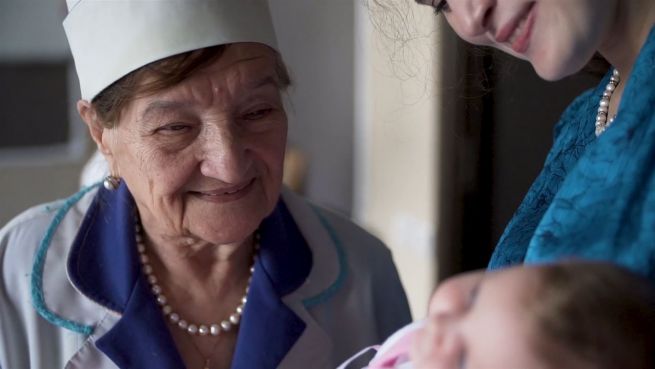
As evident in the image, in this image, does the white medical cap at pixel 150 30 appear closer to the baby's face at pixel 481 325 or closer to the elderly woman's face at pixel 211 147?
the elderly woman's face at pixel 211 147

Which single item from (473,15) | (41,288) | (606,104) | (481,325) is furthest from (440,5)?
(41,288)

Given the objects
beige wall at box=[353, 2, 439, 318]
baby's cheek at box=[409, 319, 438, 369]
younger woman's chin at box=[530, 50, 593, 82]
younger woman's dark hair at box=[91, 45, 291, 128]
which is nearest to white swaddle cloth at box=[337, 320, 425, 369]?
baby's cheek at box=[409, 319, 438, 369]

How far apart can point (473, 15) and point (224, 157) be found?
0.55 metres

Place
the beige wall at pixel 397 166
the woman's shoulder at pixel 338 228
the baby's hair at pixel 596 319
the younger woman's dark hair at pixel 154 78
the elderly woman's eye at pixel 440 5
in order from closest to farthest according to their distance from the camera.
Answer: the baby's hair at pixel 596 319
the elderly woman's eye at pixel 440 5
the younger woman's dark hair at pixel 154 78
the woman's shoulder at pixel 338 228
the beige wall at pixel 397 166

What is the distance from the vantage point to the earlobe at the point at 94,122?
1.46 metres

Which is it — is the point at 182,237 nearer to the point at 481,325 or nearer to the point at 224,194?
the point at 224,194

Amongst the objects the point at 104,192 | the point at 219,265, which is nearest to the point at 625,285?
the point at 219,265

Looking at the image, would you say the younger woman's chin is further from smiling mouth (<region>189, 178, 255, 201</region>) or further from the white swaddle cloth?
smiling mouth (<region>189, 178, 255, 201</region>)

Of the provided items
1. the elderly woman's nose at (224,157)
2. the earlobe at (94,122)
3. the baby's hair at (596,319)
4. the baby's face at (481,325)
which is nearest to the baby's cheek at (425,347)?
the baby's face at (481,325)

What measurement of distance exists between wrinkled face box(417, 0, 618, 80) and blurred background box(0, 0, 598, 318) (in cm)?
34

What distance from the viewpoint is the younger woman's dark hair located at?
133 cm

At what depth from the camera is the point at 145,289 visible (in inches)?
58.3

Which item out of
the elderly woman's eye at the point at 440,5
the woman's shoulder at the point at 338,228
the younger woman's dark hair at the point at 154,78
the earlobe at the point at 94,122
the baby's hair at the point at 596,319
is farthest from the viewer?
the woman's shoulder at the point at 338,228

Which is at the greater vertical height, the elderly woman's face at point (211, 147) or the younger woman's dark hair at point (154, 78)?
the younger woman's dark hair at point (154, 78)
